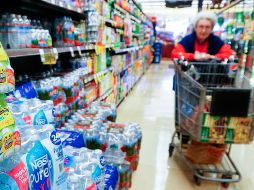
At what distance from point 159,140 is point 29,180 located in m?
2.53

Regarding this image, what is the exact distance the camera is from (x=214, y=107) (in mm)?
1896

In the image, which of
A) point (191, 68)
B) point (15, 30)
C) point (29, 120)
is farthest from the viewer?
point (191, 68)

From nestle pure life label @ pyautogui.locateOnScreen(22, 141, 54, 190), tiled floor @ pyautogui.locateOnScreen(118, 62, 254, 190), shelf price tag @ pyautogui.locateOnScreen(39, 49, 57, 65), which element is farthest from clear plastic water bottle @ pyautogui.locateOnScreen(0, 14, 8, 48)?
tiled floor @ pyautogui.locateOnScreen(118, 62, 254, 190)

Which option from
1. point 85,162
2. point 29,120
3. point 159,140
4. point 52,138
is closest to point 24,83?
point 29,120

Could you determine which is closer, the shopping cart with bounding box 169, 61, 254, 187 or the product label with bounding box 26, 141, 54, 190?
→ the product label with bounding box 26, 141, 54, 190

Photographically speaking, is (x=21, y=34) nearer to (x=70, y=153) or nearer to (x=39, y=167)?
(x=70, y=153)

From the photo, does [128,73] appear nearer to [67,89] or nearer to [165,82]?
[165,82]

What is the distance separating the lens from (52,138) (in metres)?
0.87

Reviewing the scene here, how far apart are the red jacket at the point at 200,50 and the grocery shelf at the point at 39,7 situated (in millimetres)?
1105

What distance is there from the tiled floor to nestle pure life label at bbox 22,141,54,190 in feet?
4.76

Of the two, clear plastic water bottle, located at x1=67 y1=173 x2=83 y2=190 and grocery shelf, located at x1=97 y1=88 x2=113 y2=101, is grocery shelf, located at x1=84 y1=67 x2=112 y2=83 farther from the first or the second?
clear plastic water bottle, located at x1=67 y1=173 x2=83 y2=190

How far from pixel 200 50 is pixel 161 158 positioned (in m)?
1.29

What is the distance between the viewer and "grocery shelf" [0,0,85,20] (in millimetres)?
1992

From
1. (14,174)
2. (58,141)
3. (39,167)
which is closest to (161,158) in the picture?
(58,141)
